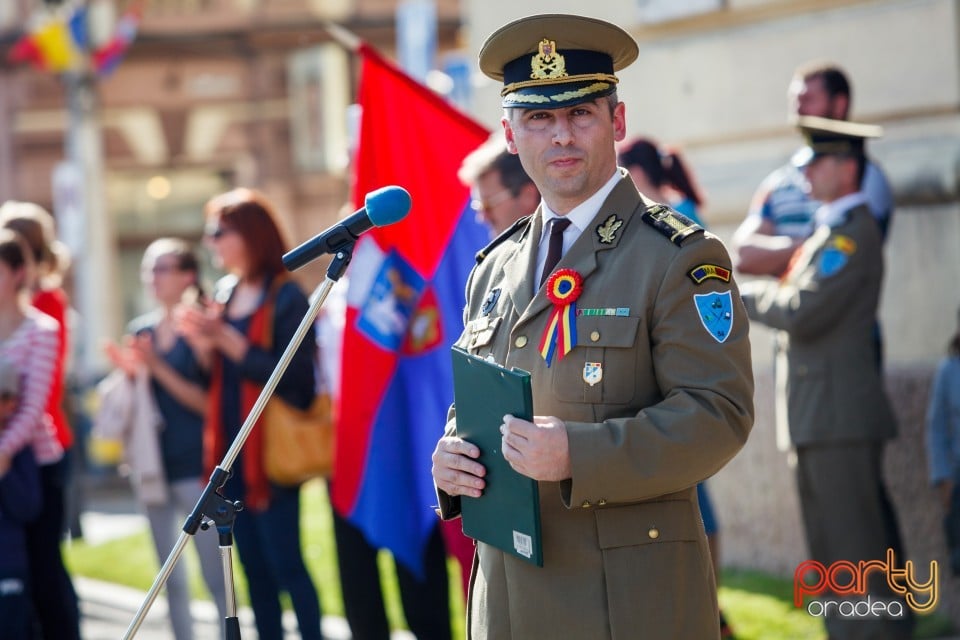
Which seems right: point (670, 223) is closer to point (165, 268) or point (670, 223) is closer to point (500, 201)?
point (500, 201)

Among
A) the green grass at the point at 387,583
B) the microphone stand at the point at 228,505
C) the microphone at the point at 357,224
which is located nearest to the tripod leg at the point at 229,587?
the microphone stand at the point at 228,505

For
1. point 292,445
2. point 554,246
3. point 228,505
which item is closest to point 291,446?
point 292,445

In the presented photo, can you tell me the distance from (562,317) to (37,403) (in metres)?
3.77

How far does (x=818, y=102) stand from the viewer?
614 cm

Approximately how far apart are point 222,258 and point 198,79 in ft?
65.6

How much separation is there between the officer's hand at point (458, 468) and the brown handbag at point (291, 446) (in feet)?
9.80

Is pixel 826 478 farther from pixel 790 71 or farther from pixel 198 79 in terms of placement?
pixel 198 79

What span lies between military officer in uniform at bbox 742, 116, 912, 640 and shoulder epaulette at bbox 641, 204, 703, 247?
2.61 m

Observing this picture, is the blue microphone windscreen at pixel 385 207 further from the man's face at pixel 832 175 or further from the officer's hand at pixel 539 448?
the man's face at pixel 832 175

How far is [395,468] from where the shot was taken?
19.0 feet

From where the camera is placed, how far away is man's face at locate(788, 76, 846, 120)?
241 inches

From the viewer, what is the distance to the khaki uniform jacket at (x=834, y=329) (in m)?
5.71

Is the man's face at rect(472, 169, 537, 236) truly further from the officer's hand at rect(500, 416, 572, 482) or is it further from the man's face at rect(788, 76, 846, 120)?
the officer's hand at rect(500, 416, 572, 482)

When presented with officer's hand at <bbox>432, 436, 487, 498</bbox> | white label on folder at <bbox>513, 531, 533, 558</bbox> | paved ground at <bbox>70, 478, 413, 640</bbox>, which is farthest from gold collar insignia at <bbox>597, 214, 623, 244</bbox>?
paved ground at <bbox>70, 478, 413, 640</bbox>
